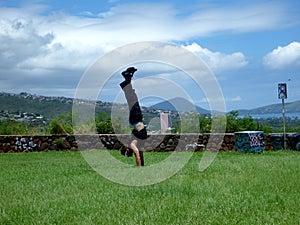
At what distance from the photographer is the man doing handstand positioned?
10.9 metres

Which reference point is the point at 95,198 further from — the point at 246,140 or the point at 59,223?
the point at 246,140

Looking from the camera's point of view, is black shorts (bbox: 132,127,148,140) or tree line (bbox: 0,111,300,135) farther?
tree line (bbox: 0,111,300,135)

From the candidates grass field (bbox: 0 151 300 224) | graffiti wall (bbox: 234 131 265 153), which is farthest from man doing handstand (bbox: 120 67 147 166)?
graffiti wall (bbox: 234 131 265 153)

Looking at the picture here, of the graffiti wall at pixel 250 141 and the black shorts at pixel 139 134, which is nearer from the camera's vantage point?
the black shorts at pixel 139 134

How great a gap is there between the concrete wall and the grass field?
8173 mm

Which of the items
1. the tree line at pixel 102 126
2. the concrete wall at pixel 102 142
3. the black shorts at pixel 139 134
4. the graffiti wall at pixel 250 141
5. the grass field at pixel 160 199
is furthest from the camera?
the tree line at pixel 102 126

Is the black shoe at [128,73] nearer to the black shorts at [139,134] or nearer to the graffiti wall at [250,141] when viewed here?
the black shorts at [139,134]

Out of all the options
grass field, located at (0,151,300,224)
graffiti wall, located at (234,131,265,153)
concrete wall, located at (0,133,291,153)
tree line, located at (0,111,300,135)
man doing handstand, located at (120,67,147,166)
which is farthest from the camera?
tree line, located at (0,111,300,135)

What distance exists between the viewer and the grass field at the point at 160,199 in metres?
5.93

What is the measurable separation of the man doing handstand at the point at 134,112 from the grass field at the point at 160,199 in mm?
1159

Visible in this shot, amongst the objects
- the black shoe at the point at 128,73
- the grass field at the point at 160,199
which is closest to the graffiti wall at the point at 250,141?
the grass field at the point at 160,199

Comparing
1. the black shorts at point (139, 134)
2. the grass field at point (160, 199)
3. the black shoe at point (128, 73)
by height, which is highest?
the black shoe at point (128, 73)

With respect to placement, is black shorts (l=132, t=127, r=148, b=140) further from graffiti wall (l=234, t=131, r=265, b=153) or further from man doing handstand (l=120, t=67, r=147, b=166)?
graffiti wall (l=234, t=131, r=265, b=153)

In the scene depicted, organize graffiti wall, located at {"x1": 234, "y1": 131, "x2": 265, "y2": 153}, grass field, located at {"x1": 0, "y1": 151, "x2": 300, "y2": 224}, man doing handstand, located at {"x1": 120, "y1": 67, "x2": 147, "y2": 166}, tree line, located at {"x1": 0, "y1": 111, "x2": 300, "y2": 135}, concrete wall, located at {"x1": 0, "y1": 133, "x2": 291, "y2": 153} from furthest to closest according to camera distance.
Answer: tree line, located at {"x1": 0, "y1": 111, "x2": 300, "y2": 135} < concrete wall, located at {"x1": 0, "y1": 133, "x2": 291, "y2": 153} < graffiti wall, located at {"x1": 234, "y1": 131, "x2": 265, "y2": 153} < man doing handstand, located at {"x1": 120, "y1": 67, "x2": 147, "y2": 166} < grass field, located at {"x1": 0, "y1": 151, "x2": 300, "y2": 224}
